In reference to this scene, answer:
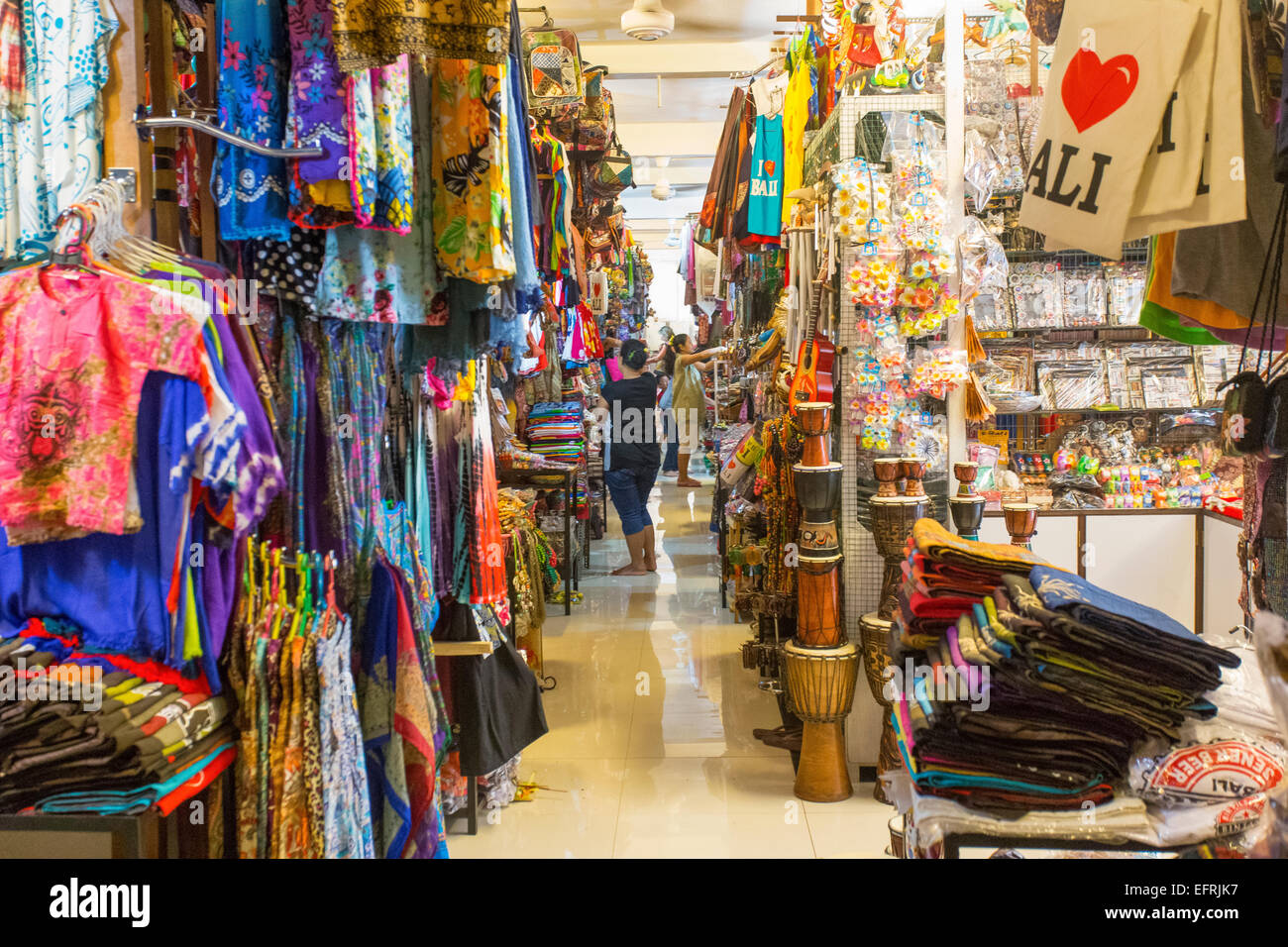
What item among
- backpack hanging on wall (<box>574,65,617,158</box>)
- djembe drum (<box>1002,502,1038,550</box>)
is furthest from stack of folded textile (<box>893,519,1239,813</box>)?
backpack hanging on wall (<box>574,65,617,158</box>)

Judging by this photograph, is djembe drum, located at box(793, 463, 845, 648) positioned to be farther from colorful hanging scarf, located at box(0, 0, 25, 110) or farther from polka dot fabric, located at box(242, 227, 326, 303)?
colorful hanging scarf, located at box(0, 0, 25, 110)

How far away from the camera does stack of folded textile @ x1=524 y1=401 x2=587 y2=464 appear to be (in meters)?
7.59

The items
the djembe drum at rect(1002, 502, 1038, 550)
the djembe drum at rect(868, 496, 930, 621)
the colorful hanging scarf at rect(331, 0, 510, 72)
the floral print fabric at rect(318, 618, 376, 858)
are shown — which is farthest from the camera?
the djembe drum at rect(868, 496, 930, 621)

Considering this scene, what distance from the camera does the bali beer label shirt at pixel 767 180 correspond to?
4977 mm

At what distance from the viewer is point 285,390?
2568 millimetres

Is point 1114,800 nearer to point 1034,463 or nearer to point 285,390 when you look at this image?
point 285,390

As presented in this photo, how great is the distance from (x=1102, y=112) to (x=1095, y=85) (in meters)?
0.06

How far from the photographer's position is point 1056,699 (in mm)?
1567

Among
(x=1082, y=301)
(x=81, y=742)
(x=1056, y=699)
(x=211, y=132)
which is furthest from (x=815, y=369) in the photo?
(x=81, y=742)

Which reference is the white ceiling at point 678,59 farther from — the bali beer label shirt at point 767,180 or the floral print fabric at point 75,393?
the floral print fabric at point 75,393

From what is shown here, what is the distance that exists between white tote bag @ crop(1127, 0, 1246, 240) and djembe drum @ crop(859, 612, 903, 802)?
225 centimetres

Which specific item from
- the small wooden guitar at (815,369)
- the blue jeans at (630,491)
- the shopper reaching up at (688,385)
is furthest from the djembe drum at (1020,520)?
the shopper reaching up at (688,385)

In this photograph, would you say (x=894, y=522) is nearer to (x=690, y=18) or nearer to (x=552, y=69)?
(x=552, y=69)

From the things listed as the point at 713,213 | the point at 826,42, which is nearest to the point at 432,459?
the point at 826,42
